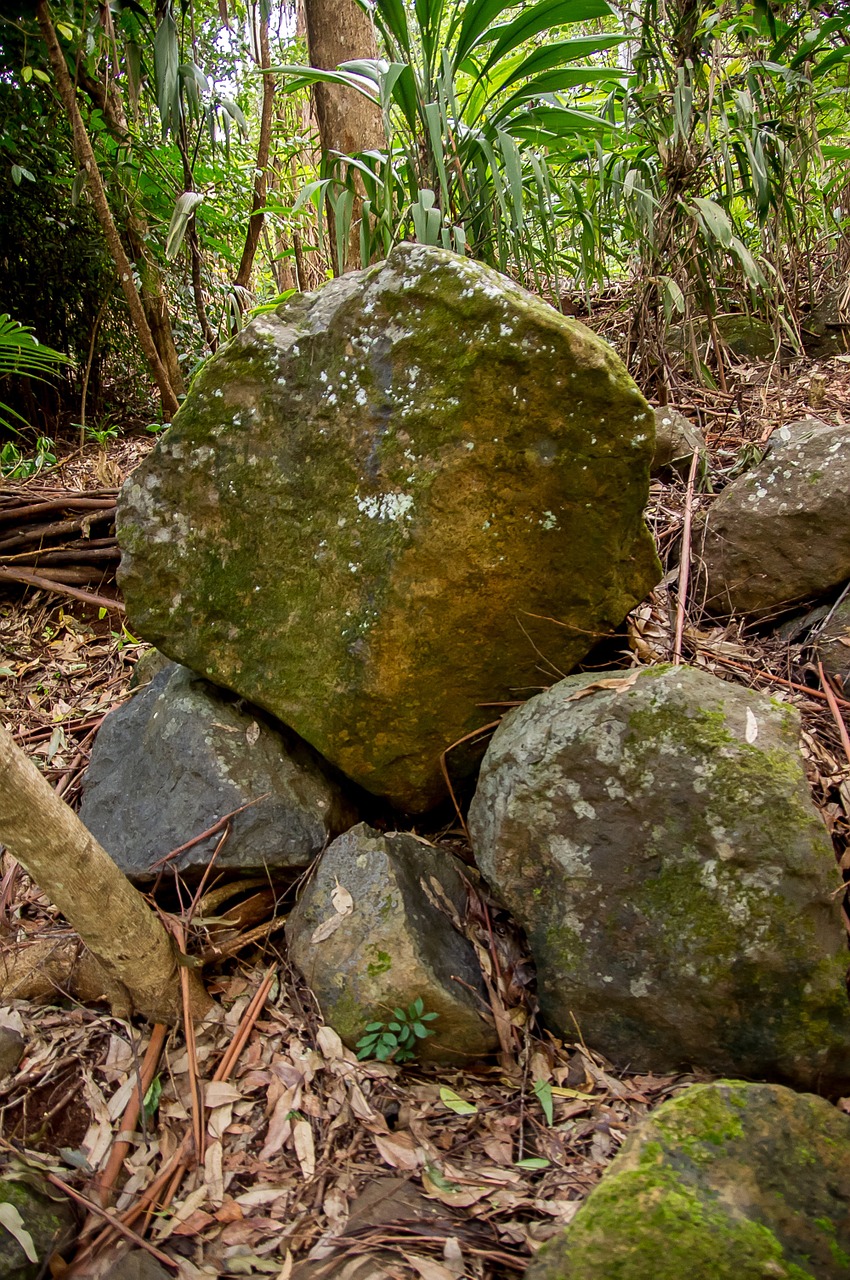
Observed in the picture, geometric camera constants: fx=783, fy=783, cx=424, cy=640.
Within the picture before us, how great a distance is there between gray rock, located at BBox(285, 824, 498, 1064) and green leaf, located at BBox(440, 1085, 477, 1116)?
8 cm

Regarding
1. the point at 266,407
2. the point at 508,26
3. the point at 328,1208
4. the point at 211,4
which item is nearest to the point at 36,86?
the point at 211,4

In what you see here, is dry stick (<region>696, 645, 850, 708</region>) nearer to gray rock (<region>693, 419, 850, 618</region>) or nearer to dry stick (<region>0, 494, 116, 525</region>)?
gray rock (<region>693, 419, 850, 618</region>)

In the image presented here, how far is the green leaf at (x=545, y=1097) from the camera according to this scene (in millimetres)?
1608

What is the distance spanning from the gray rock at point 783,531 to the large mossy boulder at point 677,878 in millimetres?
739

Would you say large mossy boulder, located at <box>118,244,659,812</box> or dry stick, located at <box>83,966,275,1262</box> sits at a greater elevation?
large mossy boulder, located at <box>118,244,659,812</box>

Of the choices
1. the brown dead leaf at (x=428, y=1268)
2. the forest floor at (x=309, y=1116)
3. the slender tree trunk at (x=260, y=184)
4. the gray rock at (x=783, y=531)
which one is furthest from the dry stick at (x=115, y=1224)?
the slender tree trunk at (x=260, y=184)

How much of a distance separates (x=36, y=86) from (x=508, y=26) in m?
2.57

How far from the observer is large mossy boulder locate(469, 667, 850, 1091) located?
5.13ft

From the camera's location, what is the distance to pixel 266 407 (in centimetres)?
204

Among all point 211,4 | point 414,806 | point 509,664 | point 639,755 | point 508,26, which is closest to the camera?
point 639,755

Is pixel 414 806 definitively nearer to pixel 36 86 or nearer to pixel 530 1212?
pixel 530 1212

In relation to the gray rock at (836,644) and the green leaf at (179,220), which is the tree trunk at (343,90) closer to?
the green leaf at (179,220)

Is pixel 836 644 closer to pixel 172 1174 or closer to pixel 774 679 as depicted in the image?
pixel 774 679

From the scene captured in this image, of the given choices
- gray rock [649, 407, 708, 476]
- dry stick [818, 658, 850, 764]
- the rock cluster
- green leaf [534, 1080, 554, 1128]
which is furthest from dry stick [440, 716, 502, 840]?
gray rock [649, 407, 708, 476]
